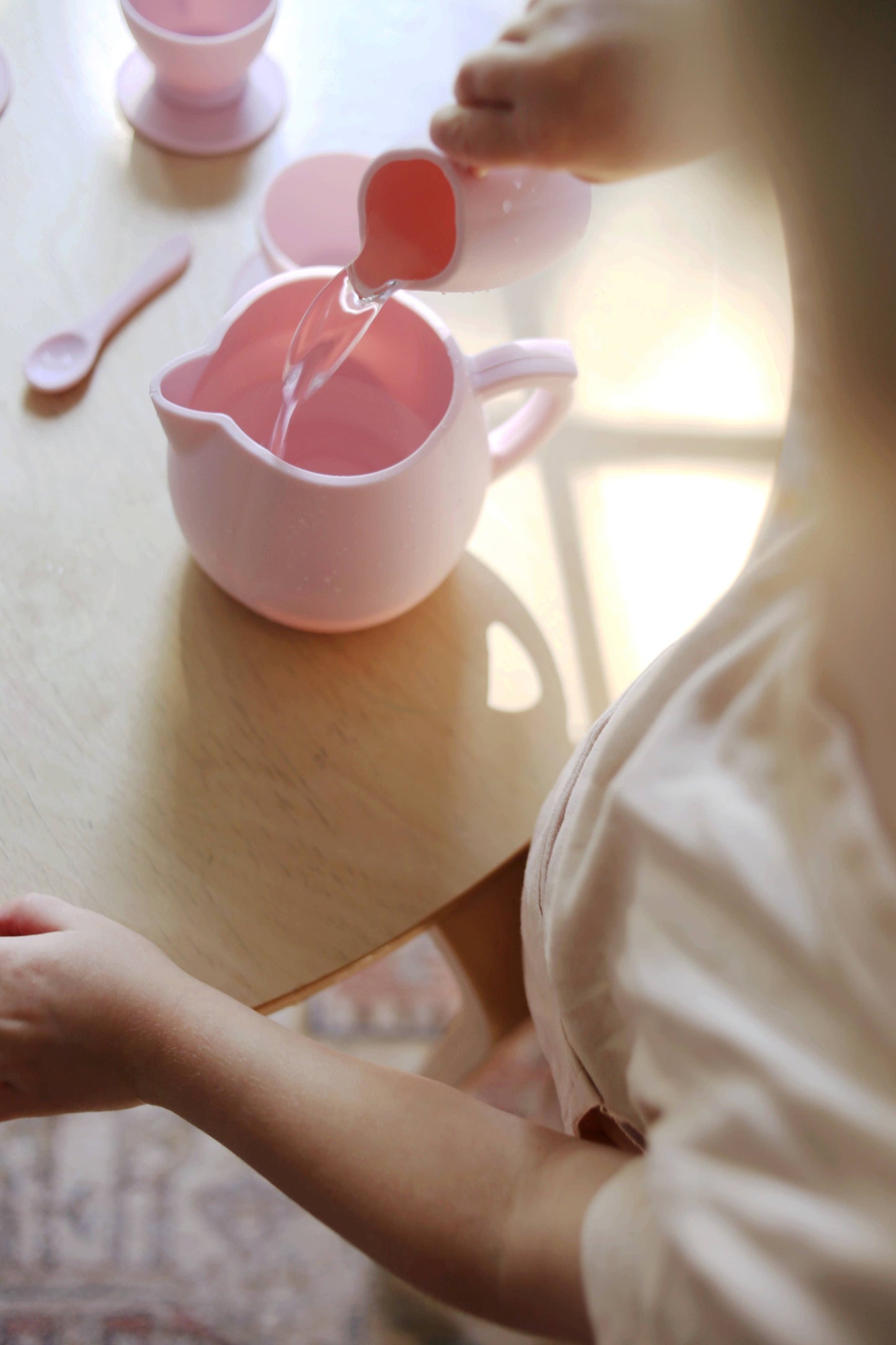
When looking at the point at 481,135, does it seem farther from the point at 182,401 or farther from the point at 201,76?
the point at 201,76

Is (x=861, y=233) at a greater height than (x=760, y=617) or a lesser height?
greater

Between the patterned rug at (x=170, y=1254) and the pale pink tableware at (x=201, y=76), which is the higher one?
the pale pink tableware at (x=201, y=76)

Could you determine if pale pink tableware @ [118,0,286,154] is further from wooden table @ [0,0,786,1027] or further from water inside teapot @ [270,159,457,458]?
water inside teapot @ [270,159,457,458]

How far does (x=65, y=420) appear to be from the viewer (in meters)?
0.60

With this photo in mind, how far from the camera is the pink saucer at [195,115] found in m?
0.67

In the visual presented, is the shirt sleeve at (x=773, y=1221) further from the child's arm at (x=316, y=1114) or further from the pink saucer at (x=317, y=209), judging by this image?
the pink saucer at (x=317, y=209)

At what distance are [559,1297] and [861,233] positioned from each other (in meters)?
0.39

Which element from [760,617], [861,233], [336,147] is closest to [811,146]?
[861,233]

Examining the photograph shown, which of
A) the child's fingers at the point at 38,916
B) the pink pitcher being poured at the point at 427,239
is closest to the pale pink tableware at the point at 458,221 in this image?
the pink pitcher being poured at the point at 427,239

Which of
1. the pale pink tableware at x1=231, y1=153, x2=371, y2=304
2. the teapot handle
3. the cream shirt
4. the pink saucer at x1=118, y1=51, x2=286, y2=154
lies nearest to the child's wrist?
the cream shirt

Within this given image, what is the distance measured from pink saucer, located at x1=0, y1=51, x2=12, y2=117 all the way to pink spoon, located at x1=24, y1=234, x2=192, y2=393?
0.15 m

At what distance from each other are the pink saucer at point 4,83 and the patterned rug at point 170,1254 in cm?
87

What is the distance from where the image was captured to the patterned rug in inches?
39.9

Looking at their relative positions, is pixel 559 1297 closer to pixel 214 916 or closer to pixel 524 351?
pixel 214 916
